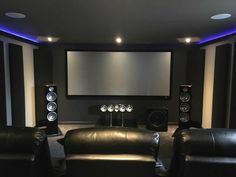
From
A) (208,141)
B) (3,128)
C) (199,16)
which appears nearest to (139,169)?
(208,141)

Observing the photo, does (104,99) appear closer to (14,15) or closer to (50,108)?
(50,108)

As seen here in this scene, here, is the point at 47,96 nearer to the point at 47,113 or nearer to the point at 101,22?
the point at 47,113

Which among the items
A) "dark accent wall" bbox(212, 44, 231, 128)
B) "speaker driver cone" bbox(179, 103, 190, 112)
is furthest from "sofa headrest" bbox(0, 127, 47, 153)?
"speaker driver cone" bbox(179, 103, 190, 112)

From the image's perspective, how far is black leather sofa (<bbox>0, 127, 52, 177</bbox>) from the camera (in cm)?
144

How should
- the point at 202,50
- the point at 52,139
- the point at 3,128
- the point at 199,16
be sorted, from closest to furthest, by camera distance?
the point at 3,128
the point at 199,16
the point at 52,139
the point at 202,50

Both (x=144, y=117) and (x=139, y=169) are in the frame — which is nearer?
(x=139, y=169)

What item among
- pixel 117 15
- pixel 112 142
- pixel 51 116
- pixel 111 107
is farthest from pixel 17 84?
pixel 112 142

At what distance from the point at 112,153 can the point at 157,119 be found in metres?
3.89

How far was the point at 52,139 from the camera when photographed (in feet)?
14.2

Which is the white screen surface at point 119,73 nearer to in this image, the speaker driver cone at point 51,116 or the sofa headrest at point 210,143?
the speaker driver cone at point 51,116

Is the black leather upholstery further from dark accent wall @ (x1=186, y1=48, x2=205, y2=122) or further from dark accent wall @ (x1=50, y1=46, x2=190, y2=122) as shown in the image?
dark accent wall @ (x1=50, y1=46, x2=190, y2=122)

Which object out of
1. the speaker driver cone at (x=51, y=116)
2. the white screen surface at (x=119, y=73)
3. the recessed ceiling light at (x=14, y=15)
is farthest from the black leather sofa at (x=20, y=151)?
the white screen surface at (x=119, y=73)

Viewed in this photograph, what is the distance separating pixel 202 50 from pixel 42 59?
3902 mm

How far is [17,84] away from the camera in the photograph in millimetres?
4133
